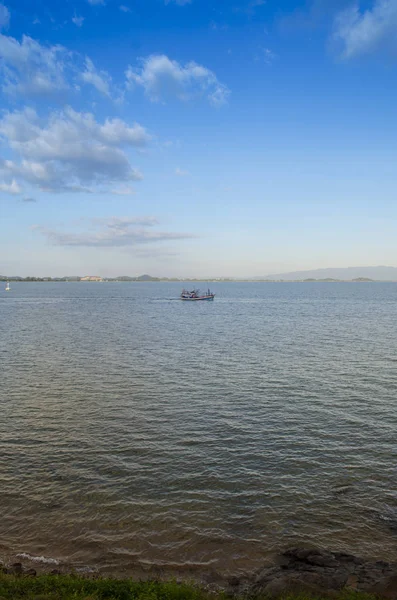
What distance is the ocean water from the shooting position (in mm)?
15367

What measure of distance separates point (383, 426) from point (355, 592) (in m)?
15.7

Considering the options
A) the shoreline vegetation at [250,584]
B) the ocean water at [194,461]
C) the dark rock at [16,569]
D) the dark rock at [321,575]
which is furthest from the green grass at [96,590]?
the ocean water at [194,461]

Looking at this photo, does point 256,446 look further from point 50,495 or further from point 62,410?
point 62,410

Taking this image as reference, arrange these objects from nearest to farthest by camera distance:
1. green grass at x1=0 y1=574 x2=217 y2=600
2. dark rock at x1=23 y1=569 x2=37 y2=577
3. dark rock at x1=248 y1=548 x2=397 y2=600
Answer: green grass at x1=0 y1=574 x2=217 y2=600 < dark rock at x1=248 y1=548 x2=397 y2=600 < dark rock at x1=23 y1=569 x2=37 y2=577

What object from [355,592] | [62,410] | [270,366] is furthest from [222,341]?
[355,592]

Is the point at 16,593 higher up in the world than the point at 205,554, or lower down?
higher up

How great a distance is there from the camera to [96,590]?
11.5 meters

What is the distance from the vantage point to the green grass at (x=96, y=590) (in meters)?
11.2

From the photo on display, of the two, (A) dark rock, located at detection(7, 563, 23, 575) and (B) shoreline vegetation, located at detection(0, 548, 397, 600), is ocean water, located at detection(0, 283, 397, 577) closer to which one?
(A) dark rock, located at detection(7, 563, 23, 575)

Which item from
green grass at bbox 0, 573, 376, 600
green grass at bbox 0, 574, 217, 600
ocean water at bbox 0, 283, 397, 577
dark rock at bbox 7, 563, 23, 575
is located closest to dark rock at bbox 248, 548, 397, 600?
green grass at bbox 0, 573, 376, 600

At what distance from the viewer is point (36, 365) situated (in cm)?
4316

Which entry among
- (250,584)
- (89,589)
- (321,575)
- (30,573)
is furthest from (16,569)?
(321,575)

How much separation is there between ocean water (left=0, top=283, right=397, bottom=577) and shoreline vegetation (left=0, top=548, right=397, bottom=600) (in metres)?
0.98

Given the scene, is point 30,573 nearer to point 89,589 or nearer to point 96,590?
point 89,589
